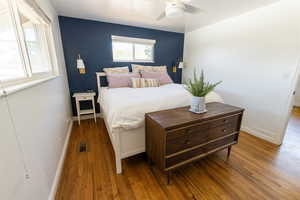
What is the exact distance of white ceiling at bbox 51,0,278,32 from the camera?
2.06 meters

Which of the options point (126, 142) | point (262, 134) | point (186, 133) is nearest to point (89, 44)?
point (126, 142)

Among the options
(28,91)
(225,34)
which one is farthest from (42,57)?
(225,34)

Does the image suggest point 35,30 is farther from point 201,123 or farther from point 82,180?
point 201,123

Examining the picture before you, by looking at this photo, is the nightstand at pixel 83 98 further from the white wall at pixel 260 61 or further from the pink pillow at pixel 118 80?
the white wall at pixel 260 61

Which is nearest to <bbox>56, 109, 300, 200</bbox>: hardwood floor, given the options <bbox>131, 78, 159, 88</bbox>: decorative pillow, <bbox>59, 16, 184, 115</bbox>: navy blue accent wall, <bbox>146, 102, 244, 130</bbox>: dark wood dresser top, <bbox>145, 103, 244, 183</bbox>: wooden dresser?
<bbox>145, 103, 244, 183</bbox>: wooden dresser

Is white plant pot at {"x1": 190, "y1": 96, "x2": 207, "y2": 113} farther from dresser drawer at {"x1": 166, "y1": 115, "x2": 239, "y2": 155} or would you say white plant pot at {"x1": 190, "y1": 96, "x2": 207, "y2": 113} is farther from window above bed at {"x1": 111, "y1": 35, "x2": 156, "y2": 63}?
window above bed at {"x1": 111, "y1": 35, "x2": 156, "y2": 63}

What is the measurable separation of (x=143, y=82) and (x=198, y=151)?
66.0 inches

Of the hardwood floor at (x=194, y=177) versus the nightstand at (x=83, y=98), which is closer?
the hardwood floor at (x=194, y=177)

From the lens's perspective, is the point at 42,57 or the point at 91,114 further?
the point at 91,114

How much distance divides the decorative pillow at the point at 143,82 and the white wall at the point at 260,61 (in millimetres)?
1602

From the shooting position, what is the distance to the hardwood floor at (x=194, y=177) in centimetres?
130

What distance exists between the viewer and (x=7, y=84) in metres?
0.84

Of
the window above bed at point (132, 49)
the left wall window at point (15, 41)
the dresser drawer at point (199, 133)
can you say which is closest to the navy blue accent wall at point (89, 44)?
the window above bed at point (132, 49)

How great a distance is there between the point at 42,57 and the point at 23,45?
76cm
